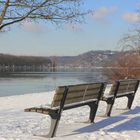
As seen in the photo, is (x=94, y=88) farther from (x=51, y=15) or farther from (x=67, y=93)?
(x=51, y=15)

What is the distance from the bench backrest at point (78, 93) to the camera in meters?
8.07

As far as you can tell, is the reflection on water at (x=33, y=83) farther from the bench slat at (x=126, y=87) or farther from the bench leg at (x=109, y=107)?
the bench leg at (x=109, y=107)

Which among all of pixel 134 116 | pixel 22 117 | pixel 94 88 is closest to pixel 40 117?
pixel 22 117

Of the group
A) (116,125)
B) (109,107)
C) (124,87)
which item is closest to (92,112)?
(116,125)

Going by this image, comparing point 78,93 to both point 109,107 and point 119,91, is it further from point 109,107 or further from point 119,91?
point 119,91

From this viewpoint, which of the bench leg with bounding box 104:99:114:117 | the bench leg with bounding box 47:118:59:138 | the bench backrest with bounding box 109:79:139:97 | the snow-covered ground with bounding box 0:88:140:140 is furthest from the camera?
the bench backrest with bounding box 109:79:139:97

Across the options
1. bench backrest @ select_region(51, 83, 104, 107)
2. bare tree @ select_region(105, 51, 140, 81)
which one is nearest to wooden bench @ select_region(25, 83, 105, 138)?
bench backrest @ select_region(51, 83, 104, 107)

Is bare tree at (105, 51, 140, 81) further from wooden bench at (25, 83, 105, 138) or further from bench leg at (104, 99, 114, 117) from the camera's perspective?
wooden bench at (25, 83, 105, 138)

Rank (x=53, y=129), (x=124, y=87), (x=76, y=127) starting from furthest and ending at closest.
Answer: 1. (x=124, y=87)
2. (x=76, y=127)
3. (x=53, y=129)

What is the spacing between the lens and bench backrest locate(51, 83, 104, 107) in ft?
26.5

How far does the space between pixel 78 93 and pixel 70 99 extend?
0.48 m

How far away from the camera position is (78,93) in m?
9.09

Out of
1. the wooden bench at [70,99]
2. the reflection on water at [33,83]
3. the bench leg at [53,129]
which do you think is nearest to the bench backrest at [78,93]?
the wooden bench at [70,99]

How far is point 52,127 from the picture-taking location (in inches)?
314
